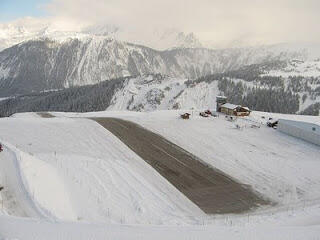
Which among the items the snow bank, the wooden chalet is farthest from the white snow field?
the wooden chalet

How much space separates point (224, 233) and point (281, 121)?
5136 cm

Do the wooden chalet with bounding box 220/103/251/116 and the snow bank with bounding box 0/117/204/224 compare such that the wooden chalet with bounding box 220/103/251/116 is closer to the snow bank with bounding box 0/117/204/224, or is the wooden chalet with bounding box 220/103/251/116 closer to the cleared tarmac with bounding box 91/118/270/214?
the cleared tarmac with bounding box 91/118/270/214

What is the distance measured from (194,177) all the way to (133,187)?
9030 millimetres

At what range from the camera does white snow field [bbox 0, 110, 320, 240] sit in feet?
71.3

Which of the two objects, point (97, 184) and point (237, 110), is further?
point (237, 110)

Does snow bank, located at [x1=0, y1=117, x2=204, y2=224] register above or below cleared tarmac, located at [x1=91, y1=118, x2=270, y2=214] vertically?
above

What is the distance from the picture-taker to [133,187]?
37.2 metres

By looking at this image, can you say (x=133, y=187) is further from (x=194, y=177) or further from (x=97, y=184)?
(x=194, y=177)

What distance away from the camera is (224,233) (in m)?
21.3

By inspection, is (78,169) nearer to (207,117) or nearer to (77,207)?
(77,207)

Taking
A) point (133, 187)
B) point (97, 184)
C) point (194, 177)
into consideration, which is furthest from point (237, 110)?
point (97, 184)

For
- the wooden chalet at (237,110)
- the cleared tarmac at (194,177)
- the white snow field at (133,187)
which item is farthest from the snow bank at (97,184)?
the wooden chalet at (237,110)

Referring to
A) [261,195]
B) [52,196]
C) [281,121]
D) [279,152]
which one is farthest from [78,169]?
[281,121]

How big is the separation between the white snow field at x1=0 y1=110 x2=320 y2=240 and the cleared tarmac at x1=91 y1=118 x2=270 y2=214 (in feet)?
4.22
